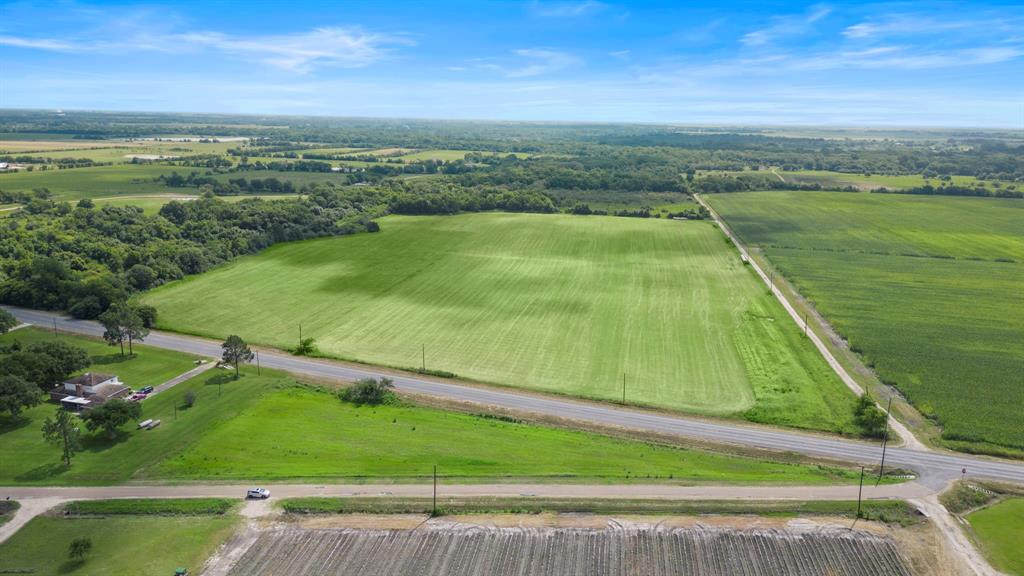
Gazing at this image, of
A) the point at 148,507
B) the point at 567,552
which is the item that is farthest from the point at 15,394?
the point at 567,552

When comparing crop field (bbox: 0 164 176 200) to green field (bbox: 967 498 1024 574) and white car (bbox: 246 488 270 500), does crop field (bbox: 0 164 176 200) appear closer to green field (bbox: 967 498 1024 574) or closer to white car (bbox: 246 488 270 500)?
white car (bbox: 246 488 270 500)

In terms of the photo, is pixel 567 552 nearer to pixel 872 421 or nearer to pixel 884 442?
pixel 884 442

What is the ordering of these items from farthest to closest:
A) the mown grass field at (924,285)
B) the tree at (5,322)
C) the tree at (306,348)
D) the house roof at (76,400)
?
the tree at (5,322) < the tree at (306,348) < the mown grass field at (924,285) < the house roof at (76,400)

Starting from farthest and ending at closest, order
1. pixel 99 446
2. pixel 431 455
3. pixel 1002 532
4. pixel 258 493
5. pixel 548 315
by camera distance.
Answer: pixel 548 315 → pixel 99 446 → pixel 431 455 → pixel 258 493 → pixel 1002 532

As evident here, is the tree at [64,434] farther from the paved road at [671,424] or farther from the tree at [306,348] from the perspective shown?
the tree at [306,348]

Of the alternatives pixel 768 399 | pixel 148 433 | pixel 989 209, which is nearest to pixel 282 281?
pixel 148 433

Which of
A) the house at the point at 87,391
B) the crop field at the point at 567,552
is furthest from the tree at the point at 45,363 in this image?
the crop field at the point at 567,552

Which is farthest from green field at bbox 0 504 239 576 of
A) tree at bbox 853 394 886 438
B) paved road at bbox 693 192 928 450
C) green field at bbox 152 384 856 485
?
paved road at bbox 693 192 928 450
